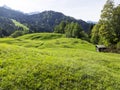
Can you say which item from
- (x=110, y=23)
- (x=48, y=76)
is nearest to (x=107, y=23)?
(x=110, y=23)

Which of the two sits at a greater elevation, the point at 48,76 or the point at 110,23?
the point at 110,23

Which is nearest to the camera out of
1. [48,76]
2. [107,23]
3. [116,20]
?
[48,76]

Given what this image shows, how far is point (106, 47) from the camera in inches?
2461

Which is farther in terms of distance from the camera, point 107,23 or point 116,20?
point 107,23

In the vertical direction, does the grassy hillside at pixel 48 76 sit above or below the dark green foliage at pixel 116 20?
below

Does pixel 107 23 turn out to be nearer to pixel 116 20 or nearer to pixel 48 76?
pixel 116 20

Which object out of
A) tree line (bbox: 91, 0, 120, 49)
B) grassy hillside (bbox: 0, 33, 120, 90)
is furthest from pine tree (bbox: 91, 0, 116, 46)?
grassy hillside (bbox: 0, 33, 120, 90)

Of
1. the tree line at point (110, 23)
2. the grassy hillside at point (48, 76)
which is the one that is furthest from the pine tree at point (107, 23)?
the grassy hillside at point (48, 76)

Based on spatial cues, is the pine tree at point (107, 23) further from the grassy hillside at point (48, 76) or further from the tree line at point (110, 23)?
the grassy hillside at point (48, 76)

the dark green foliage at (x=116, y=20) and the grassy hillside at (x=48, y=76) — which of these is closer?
the grassy hillside at (x=48, y=76)

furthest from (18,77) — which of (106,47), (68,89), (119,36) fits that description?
(119,36)

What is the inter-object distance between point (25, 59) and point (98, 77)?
6.89m

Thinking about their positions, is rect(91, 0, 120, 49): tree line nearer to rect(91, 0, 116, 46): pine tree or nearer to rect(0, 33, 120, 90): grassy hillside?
rect(91, 0, 116, 46): pine tree

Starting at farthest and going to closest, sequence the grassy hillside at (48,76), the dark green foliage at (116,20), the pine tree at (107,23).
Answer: the pine tree at (107,23)
the dark green foliage at (116,20)
the grassy hillside at (48,76)
